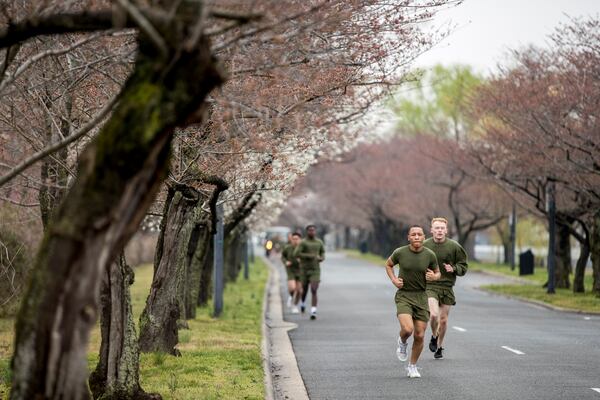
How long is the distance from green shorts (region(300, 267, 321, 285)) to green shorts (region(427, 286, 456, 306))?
8960mm

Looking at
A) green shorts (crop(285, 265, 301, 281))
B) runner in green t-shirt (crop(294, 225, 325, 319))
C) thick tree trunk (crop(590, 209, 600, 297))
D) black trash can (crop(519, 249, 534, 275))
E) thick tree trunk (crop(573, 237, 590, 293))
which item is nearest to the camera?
runner in green t-shirt (crop(294, 225, 325, 319))

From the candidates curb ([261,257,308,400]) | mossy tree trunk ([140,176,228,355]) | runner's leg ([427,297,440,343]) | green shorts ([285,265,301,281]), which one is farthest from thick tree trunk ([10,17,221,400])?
green shorts ([285,265,301,281])

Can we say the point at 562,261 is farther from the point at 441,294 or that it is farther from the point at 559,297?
the point at 441,294

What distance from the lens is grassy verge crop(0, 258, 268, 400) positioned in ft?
38.3

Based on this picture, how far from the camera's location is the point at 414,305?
45.9ft

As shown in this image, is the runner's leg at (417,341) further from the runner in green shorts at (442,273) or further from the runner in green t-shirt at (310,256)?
the runner in green t-shirt at (310,256)

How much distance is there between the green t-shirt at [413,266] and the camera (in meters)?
14.0

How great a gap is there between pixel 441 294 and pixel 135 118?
1032 centimetres

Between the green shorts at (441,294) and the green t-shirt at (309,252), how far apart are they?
9.19 m

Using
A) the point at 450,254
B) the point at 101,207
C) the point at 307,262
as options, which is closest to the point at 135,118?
the point at 101,207

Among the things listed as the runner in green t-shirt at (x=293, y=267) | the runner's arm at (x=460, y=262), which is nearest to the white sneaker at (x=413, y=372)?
the runner's arm at (x=460, y=262)

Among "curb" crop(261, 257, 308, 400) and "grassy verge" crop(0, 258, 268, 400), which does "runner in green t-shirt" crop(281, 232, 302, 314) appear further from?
"grassy verge" crop(0, 258, 268, 400)

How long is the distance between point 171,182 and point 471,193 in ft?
162

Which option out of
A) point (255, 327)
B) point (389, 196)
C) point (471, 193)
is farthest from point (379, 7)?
point (389, 196)
